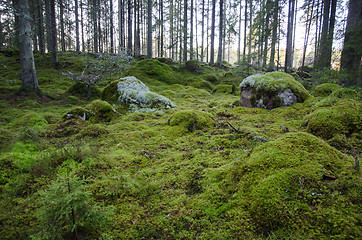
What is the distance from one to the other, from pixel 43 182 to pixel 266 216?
3362 millimetres

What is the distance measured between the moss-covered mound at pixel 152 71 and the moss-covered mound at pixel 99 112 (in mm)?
9516

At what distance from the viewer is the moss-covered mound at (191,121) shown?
18.7ft

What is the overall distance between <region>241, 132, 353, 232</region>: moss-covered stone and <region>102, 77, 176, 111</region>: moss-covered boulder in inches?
253

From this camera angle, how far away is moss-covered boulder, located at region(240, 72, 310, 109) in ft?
23.9

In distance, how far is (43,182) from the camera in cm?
287

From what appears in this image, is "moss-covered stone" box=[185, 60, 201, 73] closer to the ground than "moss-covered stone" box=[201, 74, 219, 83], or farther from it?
farther from it

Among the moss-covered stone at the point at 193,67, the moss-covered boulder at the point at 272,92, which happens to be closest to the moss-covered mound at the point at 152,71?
the moss-covered stone at the point at 193,67

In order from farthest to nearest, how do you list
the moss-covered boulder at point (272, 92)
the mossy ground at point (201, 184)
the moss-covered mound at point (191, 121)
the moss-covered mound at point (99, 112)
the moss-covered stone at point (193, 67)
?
the moss-covered stone at point (193, 67) → the moss-covered boulder at point (272, 92) → the moss-covered mound at point (99, 112) → the moss-covered mound at point (191, 121) → the mossy ground at point (201, 184)

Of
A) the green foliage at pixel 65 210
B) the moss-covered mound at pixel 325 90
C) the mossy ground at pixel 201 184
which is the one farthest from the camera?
the moss-covered mound at pixel 325 90

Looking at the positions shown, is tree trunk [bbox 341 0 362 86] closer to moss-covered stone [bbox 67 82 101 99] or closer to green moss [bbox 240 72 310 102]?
green moss [bbox 240 72 310 102]

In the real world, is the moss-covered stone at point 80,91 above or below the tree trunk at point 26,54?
below

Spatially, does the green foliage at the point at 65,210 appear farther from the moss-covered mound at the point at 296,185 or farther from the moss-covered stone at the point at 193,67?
the moss-covered stone at the point at 193,67

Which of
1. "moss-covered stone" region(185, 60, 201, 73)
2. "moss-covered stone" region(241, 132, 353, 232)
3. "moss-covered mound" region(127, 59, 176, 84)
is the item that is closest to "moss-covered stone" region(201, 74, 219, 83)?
"moss-covered stone" region(185, 60, 201, 73)

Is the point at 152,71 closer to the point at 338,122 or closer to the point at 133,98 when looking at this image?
the point at 133,98
